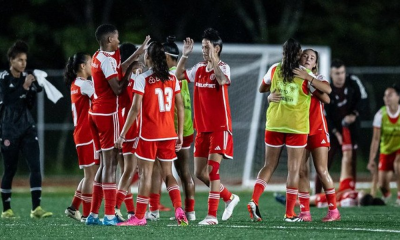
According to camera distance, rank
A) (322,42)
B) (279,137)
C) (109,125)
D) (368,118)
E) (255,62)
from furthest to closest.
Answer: (322,42) < (368,118) < (255,62) < (279,137) < (109,125)

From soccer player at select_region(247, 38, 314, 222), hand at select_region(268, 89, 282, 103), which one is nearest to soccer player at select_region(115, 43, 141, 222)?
soccer player at select_region(247, 38, 314, 222)

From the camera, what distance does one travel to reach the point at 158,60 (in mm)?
9148

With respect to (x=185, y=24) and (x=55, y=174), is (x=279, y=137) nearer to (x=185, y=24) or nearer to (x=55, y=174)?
(x=55, y=174)

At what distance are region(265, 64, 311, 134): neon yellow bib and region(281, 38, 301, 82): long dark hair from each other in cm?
10

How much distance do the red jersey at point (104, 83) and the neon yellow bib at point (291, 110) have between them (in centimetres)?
177

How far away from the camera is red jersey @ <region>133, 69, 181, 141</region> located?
29.8 feet

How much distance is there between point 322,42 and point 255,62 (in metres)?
10.6

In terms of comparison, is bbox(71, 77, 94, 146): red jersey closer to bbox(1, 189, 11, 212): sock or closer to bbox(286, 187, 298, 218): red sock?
bbox(1, 189, 11, 212): sock

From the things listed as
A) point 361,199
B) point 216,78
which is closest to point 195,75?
point 216,78

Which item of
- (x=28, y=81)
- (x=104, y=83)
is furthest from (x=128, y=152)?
(x=28, y=81)

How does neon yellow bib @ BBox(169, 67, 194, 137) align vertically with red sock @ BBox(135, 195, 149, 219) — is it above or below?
above

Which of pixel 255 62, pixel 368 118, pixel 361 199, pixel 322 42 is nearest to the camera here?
pixel 361 199

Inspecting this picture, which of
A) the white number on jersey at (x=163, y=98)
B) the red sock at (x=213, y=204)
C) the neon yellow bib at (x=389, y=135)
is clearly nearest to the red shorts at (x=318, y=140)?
the red sock at (x=213, y=204)

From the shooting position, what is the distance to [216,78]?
9516 millimetres
